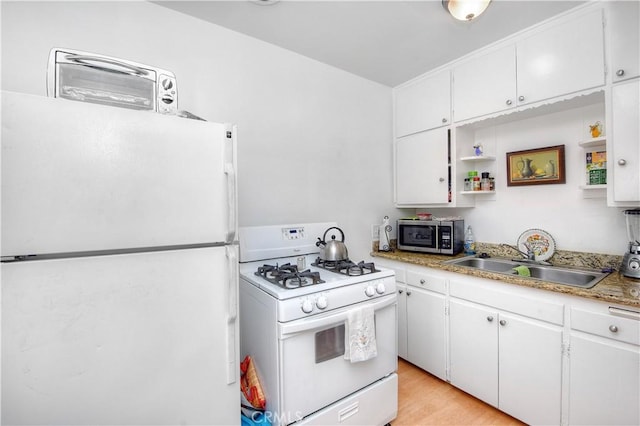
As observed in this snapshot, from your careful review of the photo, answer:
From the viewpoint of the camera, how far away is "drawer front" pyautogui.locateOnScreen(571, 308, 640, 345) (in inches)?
51.6

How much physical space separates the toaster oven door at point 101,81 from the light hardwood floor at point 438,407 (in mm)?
2340

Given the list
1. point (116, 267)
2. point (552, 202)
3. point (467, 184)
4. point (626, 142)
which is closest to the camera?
point (116, 267)

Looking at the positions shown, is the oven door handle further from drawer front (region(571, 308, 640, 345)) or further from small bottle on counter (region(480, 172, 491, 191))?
small bottle on counter (region(480, 172, 491, 191))

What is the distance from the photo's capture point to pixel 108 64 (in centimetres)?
129

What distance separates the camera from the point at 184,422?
1114 millimetres

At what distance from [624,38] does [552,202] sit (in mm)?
1047

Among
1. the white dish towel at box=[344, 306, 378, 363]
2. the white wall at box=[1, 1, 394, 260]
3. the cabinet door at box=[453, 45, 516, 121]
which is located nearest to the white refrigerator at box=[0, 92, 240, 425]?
the white dish towel at box=[344, 306, 378, 363]

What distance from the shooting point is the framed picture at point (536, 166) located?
2.06 metres

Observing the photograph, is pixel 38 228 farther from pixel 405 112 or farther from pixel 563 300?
pixel 405 112

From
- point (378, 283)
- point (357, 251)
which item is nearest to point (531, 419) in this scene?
point (378, 283)

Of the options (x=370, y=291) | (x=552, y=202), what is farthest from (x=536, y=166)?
(x=370, y=291)

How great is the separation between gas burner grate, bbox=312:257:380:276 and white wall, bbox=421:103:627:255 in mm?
1380

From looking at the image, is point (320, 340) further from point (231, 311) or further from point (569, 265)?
point (569, 265)

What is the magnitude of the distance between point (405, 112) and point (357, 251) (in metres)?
1.44
